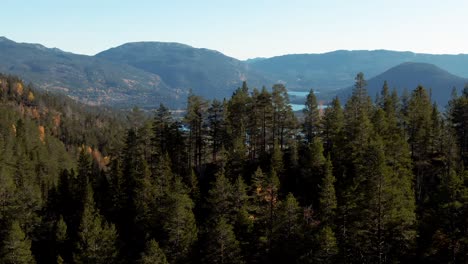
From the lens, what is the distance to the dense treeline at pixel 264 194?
149ft

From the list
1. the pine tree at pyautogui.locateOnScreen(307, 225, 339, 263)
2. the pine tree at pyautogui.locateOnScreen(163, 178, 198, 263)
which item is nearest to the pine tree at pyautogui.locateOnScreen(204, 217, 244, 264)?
the pine tree at pyautogui.locateOnScreen(163, 178, 198, 263)

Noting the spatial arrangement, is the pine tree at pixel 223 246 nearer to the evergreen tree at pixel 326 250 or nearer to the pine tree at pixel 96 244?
the evergreen tree at pixel 326 250

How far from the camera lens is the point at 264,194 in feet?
Result: 194

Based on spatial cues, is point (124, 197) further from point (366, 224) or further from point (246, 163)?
point (366, 224)

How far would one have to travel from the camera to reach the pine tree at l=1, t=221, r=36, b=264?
58688 millimetres

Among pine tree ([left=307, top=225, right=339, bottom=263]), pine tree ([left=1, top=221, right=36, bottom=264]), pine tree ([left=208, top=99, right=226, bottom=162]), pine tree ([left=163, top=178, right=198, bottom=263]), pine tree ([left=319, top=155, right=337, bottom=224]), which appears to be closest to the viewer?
pine tree ([left=307, top=225, right=339, bottom=263])

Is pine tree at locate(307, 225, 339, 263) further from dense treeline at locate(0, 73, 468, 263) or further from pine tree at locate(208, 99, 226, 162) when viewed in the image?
pine tree at locate(208, 99, 226, 162)

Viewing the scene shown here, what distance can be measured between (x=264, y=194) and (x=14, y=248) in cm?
3433

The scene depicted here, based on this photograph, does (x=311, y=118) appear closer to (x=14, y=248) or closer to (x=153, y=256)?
(x=153, y=256)

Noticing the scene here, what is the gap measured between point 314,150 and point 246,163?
15.8 meters

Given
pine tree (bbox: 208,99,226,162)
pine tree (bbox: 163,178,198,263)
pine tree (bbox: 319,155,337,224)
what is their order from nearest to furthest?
pine tree (bbox: 319,155,337,224)
pine tree (bbox: 163,178,198,263)
pine tree (bbox: 208,99,226,162)

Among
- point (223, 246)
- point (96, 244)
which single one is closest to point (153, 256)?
point (223, 246)

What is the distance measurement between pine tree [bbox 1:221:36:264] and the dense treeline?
195mm

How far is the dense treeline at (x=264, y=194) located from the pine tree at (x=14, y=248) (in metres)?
0.20
